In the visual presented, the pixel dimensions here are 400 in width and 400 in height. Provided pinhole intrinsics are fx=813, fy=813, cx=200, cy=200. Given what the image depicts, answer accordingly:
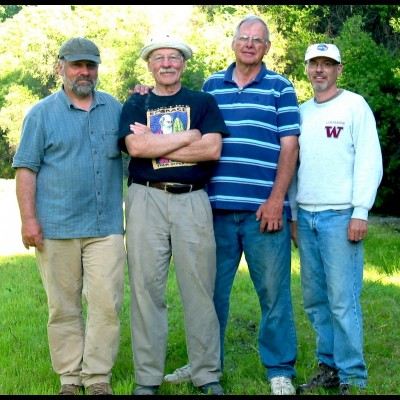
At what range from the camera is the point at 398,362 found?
695 cm

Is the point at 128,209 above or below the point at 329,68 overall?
below

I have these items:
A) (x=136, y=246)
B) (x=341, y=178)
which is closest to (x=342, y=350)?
(x=341, y=178)

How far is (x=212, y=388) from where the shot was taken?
584cm

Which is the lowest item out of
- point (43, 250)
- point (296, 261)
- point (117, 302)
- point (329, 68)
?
point (296, 261)

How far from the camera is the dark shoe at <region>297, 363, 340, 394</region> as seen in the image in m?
5.95

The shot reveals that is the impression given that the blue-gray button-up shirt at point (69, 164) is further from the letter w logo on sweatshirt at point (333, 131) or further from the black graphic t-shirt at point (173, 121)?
the letter w logo on sweatshirt at point (333, 131)

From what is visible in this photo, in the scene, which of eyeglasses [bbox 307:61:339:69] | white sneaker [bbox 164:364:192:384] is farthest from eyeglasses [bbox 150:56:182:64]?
white sneaker [bbox 164:364:192:384]

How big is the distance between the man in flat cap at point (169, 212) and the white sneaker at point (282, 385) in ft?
1.36

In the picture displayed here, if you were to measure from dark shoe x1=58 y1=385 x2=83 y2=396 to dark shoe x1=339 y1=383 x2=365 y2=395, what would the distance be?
74.0 inches

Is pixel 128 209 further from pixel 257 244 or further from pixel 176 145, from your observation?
pixel 257 244

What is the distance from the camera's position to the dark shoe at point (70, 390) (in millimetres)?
5879

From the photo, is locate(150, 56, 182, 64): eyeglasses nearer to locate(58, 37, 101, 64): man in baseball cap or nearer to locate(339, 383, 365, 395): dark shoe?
locate(58, 37, 101, 64): man in baseball cap

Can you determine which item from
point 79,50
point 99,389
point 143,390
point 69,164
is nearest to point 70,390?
point 99,389
